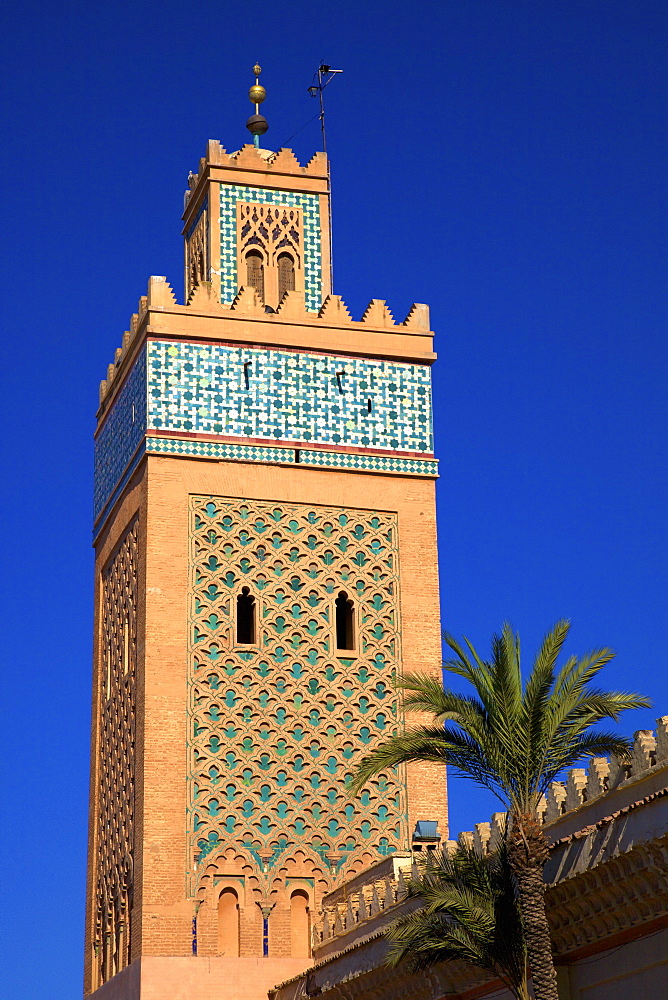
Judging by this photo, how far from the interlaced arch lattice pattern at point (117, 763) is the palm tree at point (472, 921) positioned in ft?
20.0

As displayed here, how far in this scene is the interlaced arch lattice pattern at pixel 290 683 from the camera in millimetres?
17953

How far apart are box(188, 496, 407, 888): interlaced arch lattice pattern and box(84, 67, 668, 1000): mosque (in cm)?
2

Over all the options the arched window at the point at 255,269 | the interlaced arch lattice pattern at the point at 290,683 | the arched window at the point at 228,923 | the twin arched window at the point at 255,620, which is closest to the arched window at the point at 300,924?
the interlaced arch lattice pattern at the point at 290,683

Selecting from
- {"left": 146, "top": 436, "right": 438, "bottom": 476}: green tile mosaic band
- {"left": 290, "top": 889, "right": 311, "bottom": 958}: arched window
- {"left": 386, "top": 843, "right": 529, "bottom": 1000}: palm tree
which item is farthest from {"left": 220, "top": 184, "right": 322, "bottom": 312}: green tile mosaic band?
{"left": 386, "top": 843, "right": 529, "bottom": 1000}: palm tree

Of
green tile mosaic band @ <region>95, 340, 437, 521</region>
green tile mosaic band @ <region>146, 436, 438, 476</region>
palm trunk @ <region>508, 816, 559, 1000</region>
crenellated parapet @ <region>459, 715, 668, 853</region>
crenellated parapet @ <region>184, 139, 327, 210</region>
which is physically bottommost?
palm trunk @ <region>508, 816, 559, 1000</region>

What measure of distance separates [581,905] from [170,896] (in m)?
6.44

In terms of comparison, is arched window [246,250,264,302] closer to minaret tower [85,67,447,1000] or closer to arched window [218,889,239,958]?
minaret tower [85,67,447,1000]

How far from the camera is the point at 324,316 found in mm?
20016

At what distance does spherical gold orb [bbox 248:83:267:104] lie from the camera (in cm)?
2234

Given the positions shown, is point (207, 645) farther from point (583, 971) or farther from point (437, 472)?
point (583, 971)

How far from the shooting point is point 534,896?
11.4m

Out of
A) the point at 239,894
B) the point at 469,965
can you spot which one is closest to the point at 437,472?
the point at 239,894

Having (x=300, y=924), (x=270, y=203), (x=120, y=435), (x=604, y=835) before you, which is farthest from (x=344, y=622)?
(x=604, y=835)

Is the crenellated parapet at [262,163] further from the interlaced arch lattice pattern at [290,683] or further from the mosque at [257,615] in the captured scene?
the interlaced arch lattice pattern at [290,683]
